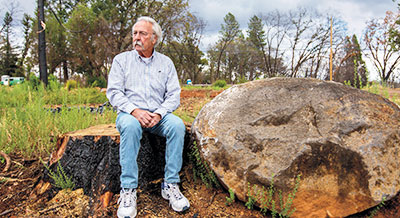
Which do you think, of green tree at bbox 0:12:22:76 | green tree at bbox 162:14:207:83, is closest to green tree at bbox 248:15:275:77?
green tree at bbox 162:14:207:83

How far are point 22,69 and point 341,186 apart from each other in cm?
3422

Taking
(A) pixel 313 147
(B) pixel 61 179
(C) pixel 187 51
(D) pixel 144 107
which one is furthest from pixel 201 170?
(C) pixel 187 51

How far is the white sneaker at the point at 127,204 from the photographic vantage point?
1932 millimetres

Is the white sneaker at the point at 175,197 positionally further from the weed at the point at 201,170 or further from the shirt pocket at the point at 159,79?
the shirt pocket at the point at 159,79

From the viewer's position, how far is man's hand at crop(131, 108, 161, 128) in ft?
7.06

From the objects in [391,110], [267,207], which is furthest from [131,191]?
[391,110]

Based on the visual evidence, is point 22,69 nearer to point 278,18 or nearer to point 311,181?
point 278,18

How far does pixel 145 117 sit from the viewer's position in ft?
7.10

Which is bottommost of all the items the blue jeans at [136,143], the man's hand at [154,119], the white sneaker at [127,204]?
the white sneaker at [127,204]

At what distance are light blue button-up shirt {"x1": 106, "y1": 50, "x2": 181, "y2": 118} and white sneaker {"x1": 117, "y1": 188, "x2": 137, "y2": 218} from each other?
0.68 m

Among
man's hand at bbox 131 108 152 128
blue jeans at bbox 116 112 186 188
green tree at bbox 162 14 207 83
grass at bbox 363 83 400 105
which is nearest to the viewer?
blue jeans at bbox 116 112 186 188

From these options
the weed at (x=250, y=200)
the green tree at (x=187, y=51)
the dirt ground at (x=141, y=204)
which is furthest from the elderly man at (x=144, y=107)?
the green tree at (x=187, y=51)

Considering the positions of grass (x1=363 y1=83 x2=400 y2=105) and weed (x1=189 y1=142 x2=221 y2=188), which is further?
grass (x1=363 y1=83 x2=400 y2=105)

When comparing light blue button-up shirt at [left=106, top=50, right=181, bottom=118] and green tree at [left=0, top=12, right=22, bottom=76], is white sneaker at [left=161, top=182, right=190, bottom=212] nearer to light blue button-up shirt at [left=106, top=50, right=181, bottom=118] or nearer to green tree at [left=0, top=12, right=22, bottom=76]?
light blue button-up shirt at [left=106, top=50, right=181, bottom=118]
